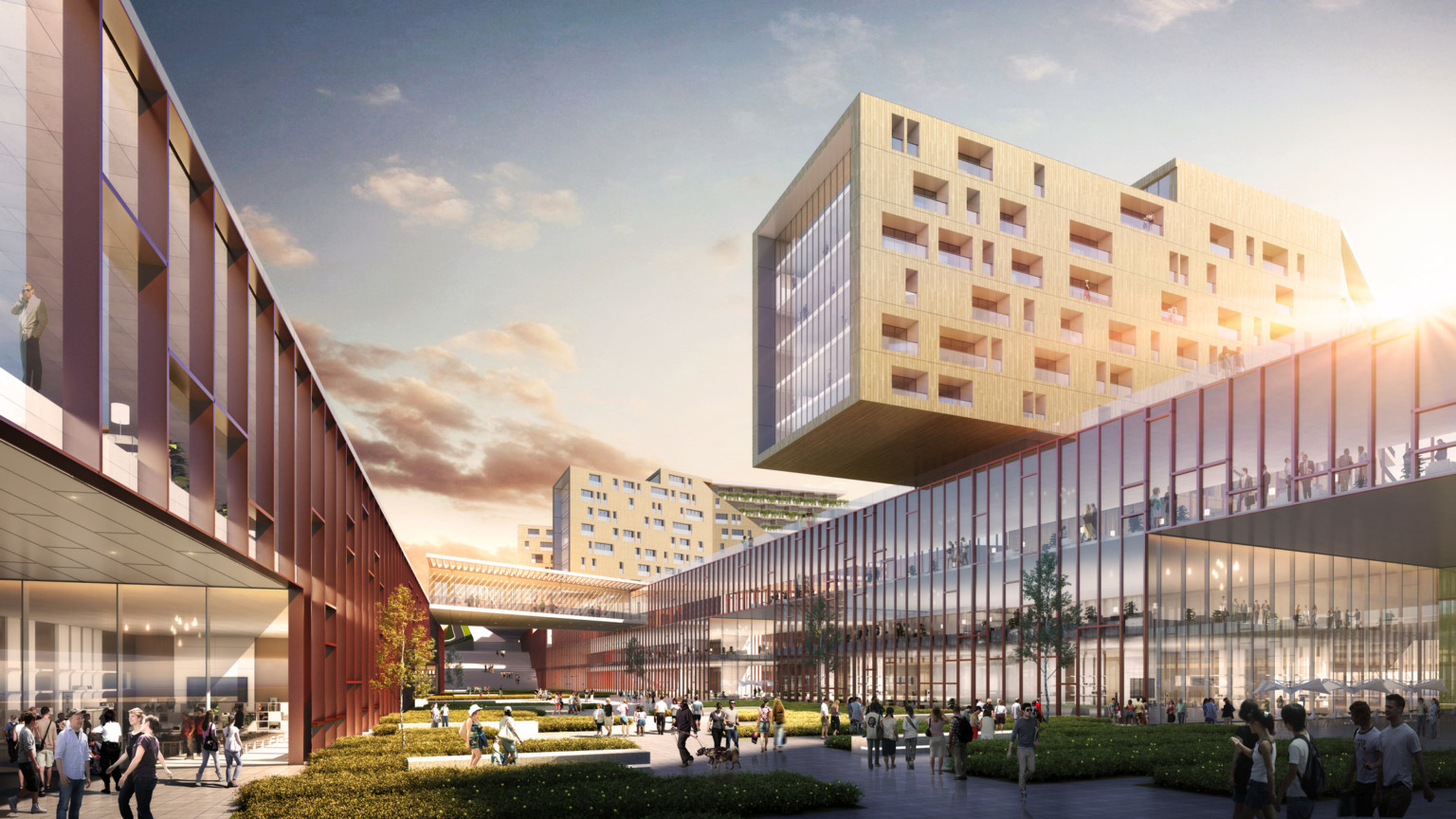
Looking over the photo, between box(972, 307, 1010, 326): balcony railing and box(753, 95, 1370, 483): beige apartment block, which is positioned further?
box(972, 307, 1010, 326): balcony railing

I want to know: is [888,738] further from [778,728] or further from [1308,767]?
[1308,767]

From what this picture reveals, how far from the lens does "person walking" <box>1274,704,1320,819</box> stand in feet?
36.9

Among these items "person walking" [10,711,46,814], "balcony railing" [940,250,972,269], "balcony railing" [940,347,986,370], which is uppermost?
"balcony railing" [940,250,972,269]

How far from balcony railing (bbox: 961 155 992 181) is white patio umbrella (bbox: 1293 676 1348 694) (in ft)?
86.9

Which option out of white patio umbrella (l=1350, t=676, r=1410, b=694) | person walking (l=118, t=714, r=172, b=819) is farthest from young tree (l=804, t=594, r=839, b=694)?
person walking (l=118, t=714, r=172, b=819)

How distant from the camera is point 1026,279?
51.4 m

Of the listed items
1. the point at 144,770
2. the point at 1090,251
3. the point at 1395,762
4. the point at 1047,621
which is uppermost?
the point at 1090,251

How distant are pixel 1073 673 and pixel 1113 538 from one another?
612cm

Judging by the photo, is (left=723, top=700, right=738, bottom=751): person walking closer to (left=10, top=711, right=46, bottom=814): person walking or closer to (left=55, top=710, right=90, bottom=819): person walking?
(left=10, top=711, right=46, bottom=814): person walking

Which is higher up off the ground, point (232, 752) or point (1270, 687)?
point (232, 752)

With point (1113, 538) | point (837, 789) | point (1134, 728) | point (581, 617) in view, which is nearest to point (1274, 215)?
point (1113, 538)

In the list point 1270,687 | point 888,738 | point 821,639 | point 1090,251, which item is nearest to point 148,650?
point 888,738

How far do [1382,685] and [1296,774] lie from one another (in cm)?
3271

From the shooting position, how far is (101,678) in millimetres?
24078
